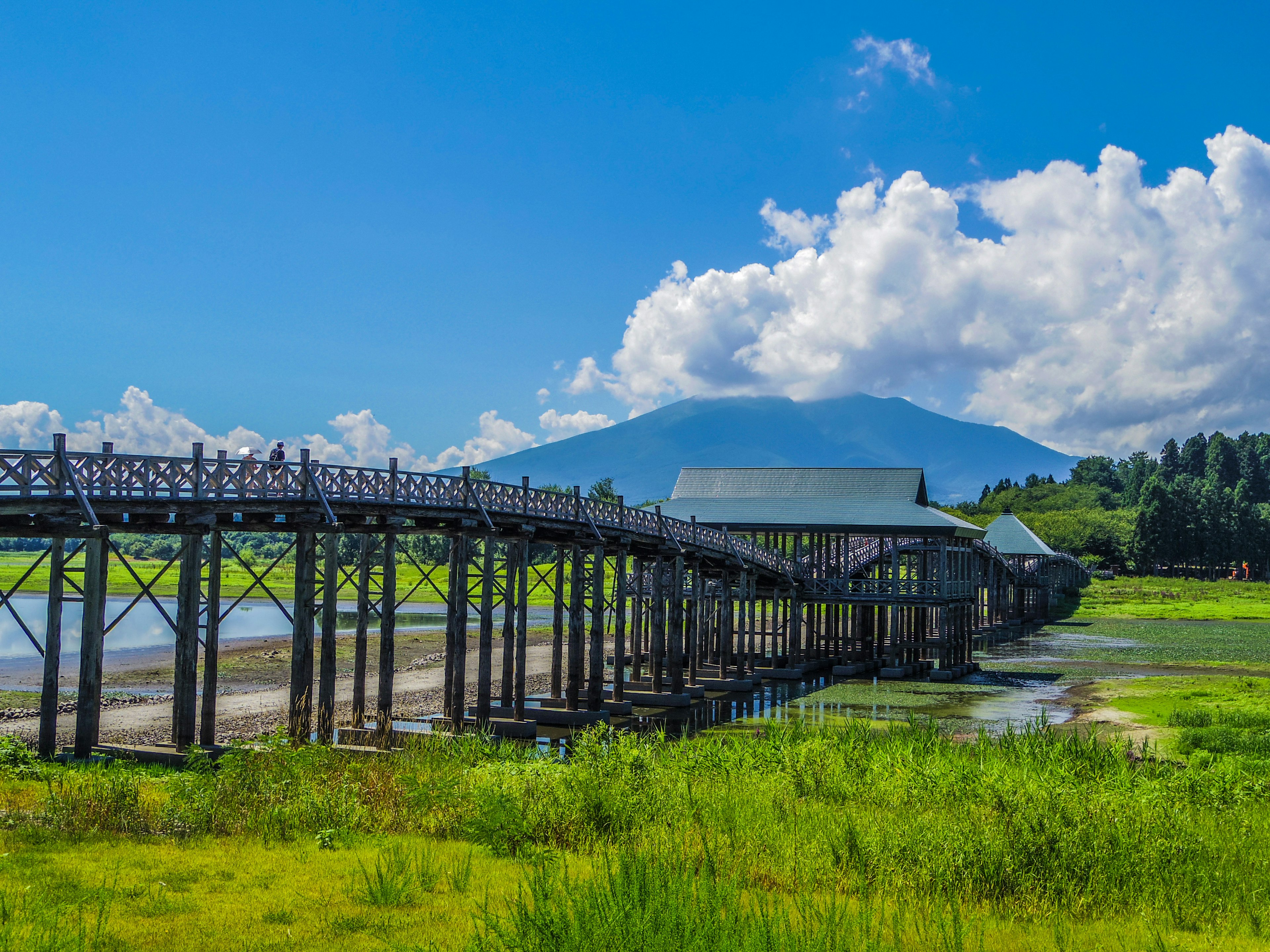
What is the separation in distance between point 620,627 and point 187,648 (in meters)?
16.9

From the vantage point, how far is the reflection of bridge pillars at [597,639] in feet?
96.2

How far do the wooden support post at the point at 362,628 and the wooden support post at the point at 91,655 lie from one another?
6.45m

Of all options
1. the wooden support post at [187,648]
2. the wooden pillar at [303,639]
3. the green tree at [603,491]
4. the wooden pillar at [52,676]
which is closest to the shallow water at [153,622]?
the green tree at [603,491]

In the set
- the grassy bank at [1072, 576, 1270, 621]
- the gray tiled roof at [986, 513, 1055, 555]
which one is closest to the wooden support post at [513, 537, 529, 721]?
the gray tiled roof at [986, 513, 1055, 555]

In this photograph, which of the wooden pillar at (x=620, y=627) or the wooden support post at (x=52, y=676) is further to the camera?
the wooden pillar at (x=620, y=627)

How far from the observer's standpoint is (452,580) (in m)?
24.6

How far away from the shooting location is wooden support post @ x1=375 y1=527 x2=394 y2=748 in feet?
74.0

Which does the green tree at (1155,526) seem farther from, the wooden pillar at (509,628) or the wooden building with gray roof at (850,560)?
the wooden pillar at (509,628)

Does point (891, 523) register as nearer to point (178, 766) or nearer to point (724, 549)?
point (724, 549)

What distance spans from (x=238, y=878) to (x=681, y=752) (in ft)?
27.9

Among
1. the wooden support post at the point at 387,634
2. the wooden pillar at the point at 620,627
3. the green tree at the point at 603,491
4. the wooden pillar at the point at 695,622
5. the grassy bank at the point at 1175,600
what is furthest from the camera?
the green tree at the point at 603,491

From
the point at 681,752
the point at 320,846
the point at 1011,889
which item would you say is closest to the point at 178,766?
the point at 320,846

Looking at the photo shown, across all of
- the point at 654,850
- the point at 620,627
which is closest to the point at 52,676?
the point at 654,850

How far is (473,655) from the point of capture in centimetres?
Answer: 5038
